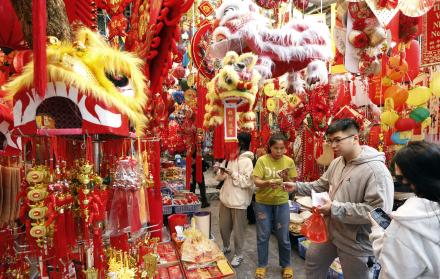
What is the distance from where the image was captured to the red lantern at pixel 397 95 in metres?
3.08

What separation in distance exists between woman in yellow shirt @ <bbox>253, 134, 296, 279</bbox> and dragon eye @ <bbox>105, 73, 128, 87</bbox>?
2299 millimetres

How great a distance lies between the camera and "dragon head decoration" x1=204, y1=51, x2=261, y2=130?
2.59m

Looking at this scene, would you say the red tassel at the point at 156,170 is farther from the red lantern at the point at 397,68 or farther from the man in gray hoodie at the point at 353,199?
the red lantern at the point at 397,68

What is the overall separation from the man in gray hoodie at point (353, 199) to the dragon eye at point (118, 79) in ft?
5.47

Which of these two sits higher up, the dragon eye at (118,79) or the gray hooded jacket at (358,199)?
the dragon eye at (118,79)

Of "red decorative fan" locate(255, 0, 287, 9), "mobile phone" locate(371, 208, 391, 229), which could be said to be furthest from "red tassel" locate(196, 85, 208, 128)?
"mobile phone" locate(371, 208, 391, 229)

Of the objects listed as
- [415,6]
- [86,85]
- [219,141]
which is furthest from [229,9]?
[86,85]

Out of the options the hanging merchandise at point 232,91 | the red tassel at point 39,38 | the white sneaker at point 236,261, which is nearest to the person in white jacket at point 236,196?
the white sneaker at point 236,261

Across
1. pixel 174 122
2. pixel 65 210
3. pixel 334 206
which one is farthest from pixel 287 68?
pixel 174 122

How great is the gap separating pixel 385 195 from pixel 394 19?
1799mm

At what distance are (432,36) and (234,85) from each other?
6.44 ft

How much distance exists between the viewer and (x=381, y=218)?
6.23 ft

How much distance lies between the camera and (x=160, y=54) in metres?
1.64

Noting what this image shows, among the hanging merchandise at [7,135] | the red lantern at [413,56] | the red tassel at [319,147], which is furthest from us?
the red tassel at [319,147]
